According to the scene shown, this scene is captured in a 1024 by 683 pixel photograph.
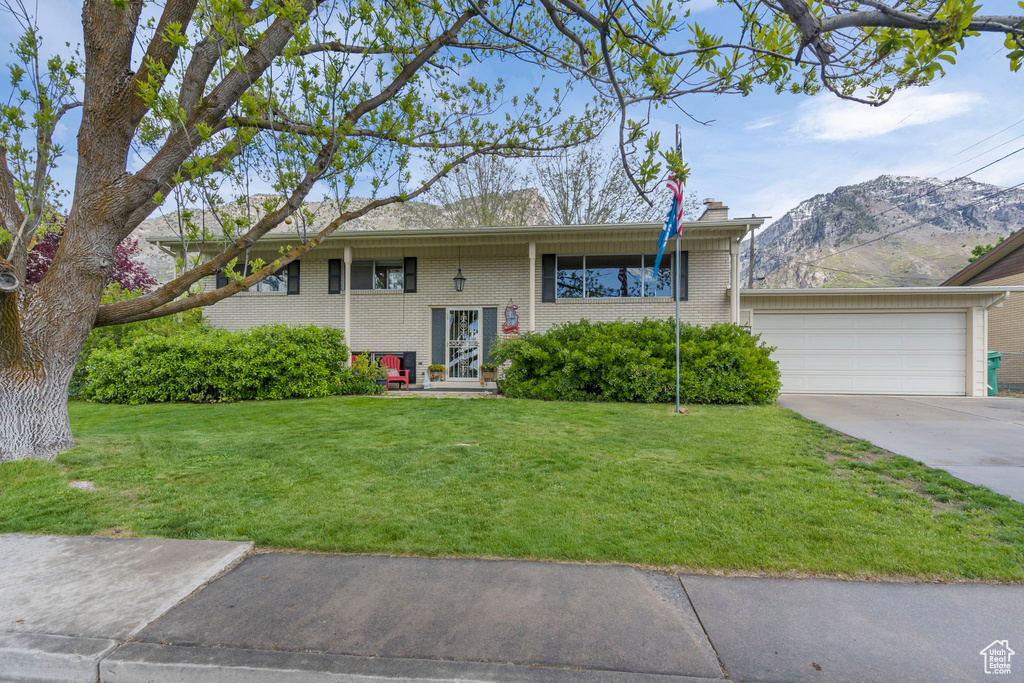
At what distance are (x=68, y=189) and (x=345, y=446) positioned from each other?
458cm

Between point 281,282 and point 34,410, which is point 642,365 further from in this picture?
point 281,282

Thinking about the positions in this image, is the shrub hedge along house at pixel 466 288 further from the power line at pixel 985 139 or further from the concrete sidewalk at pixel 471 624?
the power line at pixel 985 139

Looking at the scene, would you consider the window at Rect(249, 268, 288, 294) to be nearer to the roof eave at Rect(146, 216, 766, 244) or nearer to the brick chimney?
the roof eave at Rect(146, 216, 766, 244)

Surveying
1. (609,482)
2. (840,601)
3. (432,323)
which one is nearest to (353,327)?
(432,323)

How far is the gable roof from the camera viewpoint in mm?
14906

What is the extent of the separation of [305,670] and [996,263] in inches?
889

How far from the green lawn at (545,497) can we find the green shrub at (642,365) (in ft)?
8.90

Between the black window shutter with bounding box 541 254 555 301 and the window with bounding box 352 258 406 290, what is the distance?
385cm

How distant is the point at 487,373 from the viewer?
12.2 meters

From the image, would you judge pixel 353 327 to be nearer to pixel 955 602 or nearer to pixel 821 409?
pixel 821 409

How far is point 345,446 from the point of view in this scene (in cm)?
564

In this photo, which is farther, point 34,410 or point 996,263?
point 996,263

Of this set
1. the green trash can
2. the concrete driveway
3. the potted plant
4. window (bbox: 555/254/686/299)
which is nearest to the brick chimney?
window (bbox: 555/254/686/299)

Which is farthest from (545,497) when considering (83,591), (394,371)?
(394,371)
